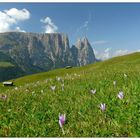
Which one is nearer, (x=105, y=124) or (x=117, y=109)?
(x=105, y=124)

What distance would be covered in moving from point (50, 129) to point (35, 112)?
5.20 ft

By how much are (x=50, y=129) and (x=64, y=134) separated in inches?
21.0

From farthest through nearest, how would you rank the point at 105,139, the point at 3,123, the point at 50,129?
1. the point at 3,123
2. the point at 50,129
3. the point at 105,139

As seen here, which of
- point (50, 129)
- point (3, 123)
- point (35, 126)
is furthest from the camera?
point (3, 123)

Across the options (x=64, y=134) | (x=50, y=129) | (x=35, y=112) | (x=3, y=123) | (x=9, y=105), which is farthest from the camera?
(x=9, y=105)

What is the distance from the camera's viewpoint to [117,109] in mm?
6242

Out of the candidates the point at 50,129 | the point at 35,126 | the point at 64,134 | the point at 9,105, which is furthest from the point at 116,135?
the point at 9,105

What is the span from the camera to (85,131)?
5.29 metres

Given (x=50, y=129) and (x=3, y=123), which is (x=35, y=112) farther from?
(x=50, y=129)

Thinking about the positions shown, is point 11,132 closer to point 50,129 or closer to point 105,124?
point 50,129

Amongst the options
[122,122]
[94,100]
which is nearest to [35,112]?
[94,100]

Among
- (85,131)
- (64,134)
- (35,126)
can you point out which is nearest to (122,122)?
(85,131)

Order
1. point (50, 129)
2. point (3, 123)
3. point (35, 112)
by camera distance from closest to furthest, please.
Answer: point (50, 129), point (3, 123), point (35, 112)

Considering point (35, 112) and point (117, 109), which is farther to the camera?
point (35, 112)
